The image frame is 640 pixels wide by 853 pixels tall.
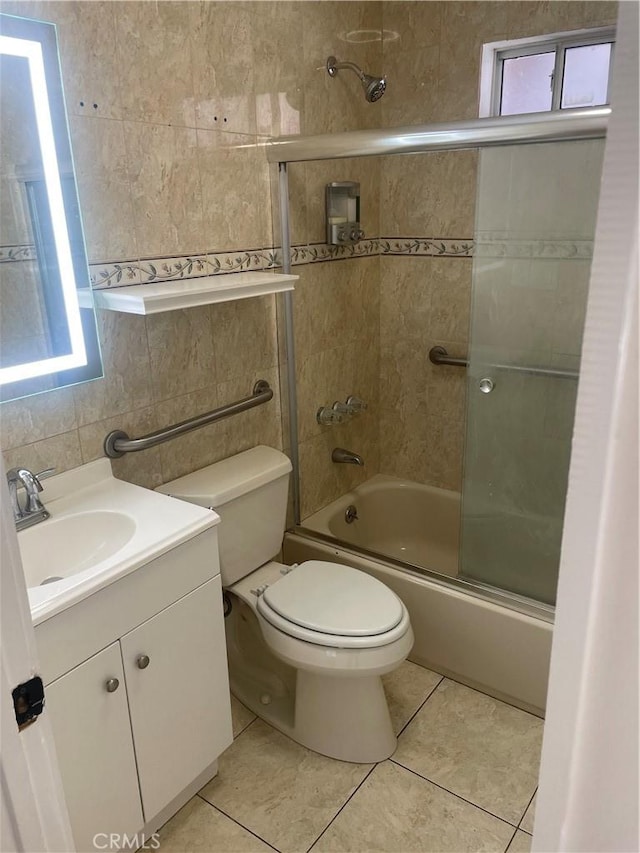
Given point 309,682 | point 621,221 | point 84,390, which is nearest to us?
point 621,221

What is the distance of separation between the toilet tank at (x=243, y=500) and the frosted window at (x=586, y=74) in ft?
5.29

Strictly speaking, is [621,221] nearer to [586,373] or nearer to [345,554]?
[586,373]

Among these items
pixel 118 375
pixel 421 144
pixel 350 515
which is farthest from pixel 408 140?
pixel 350 515

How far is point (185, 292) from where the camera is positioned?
64.5 inches

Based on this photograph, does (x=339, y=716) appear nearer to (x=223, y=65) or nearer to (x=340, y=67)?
(x=223, y=65)

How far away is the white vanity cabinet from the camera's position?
130cm

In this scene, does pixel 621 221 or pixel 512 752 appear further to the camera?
→ pixel 512 752

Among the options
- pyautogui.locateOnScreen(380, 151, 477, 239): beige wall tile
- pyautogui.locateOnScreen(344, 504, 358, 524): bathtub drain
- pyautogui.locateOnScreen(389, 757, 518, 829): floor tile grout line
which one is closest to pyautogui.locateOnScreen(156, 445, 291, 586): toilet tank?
pyautogui.locateOnScreen(344, 504, 358, 524): bathtub drain

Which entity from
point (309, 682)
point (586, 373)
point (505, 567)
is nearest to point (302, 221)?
point (505, 567)

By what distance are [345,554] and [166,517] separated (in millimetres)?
912

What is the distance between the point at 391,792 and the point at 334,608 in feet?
1.69

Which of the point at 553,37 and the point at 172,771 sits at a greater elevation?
the point at 553,37

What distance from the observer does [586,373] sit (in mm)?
459

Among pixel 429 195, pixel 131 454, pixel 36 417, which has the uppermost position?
pixel 429 195
